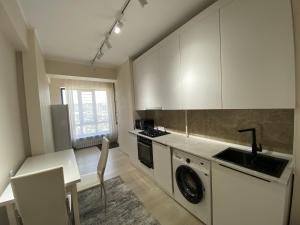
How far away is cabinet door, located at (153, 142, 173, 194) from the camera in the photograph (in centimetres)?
202

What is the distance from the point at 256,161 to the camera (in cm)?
140

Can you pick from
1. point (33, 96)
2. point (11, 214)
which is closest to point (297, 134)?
point (11, 214)

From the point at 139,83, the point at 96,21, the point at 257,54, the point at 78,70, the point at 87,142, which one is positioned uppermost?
the point at 96,21

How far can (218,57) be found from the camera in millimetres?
1507

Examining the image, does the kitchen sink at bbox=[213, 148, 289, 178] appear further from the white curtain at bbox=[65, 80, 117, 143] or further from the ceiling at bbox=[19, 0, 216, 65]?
the white curtain at bbox=[65, 80, 117, 143]

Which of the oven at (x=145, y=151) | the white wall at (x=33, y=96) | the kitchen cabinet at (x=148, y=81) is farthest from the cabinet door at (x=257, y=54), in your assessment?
the white wall at (x=33, y=96)

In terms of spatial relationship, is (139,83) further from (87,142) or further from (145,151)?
(87,142)

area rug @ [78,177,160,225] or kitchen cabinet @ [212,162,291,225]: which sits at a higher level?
kitchen cabinet @ [212,162,291,225]

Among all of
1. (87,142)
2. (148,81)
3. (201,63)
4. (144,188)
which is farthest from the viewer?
(87,142)

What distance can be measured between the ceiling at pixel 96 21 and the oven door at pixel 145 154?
6.35ft

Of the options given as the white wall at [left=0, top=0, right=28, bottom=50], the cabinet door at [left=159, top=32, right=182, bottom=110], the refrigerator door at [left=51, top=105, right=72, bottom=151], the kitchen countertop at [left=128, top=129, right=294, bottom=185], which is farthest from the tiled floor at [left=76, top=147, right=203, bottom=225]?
the white wall at [left=0, top=0, right=28, bottom=50]

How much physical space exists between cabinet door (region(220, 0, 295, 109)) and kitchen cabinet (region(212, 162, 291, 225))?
2.17 ft

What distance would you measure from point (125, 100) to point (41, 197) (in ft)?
9.14

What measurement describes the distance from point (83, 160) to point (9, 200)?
290cm
